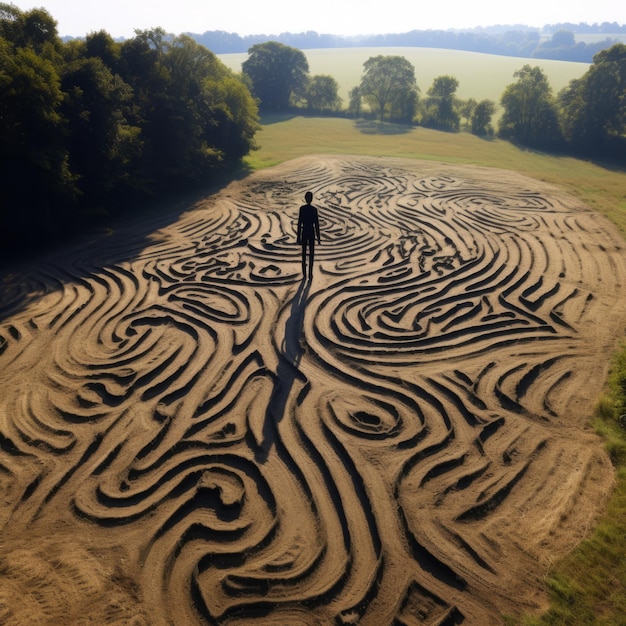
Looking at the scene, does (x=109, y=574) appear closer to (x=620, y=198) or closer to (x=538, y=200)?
(x=538, y=200)

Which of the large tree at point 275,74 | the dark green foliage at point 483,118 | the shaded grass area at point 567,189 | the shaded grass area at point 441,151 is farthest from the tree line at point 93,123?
the large tree at point 275,74

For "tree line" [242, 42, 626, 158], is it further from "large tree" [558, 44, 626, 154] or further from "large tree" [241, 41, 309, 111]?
"large tree" [241, 41, 309, 111]

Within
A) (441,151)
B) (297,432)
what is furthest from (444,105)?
(297,432)

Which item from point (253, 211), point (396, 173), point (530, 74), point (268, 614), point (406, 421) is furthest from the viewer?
point (530, 74)

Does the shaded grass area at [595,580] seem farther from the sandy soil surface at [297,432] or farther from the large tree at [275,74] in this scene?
the large tree at [275,74]

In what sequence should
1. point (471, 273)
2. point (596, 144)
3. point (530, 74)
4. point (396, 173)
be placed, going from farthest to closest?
1. point (530, 74)
2. point (596, 144)
3. point (396, 173)
4. point (471, 273)

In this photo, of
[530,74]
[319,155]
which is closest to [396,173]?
[319,155]

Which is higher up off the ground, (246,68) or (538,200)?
(246,68)
